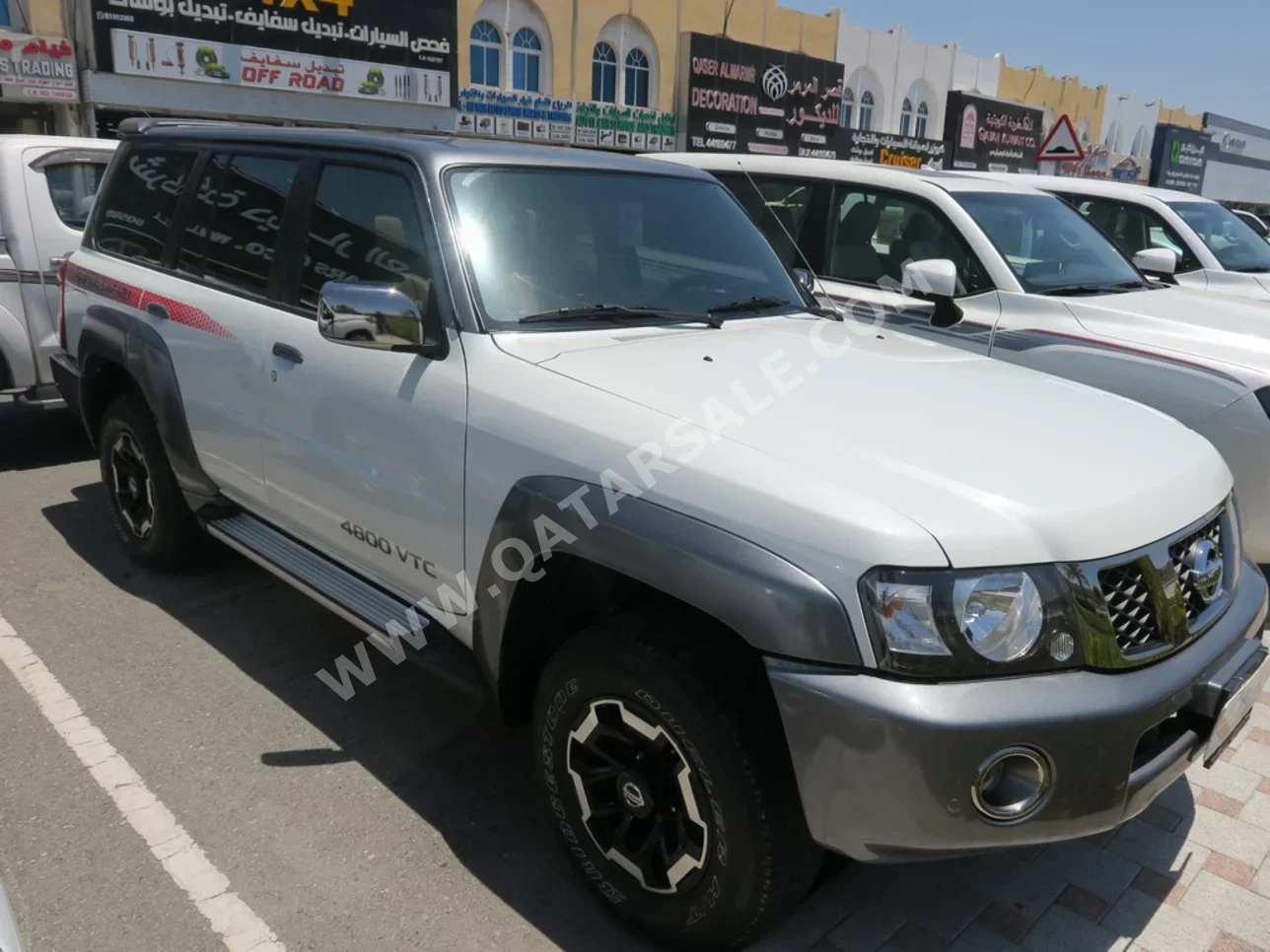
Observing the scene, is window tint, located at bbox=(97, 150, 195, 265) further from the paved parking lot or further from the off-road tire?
the paved parking lot

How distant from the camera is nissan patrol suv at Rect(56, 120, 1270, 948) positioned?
6.51ft

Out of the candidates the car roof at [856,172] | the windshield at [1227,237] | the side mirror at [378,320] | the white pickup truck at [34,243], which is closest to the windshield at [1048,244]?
the car roof at [856,172]

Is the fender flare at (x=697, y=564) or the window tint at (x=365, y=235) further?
the window tint at (x=365, y=235)

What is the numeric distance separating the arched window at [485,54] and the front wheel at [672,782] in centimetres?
1952

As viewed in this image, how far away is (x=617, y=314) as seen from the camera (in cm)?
304

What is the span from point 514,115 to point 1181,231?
15.2 m

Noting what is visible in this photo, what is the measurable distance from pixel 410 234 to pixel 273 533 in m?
1.32

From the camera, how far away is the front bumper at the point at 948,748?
75.7 inches

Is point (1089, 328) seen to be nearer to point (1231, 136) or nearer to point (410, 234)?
point (410, 234)

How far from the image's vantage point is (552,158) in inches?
132

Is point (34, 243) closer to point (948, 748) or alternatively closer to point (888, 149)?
point (948, 748)

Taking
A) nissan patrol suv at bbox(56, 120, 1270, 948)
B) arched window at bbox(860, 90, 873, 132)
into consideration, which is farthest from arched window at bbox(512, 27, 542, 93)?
nissan patrol suv at bbox(56, 120, 1270, 948)

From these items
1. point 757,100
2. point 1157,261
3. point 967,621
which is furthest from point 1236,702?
point 757,100

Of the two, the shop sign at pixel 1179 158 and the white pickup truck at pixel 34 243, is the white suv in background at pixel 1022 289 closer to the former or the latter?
the white pickup truck at pixel 34 243
